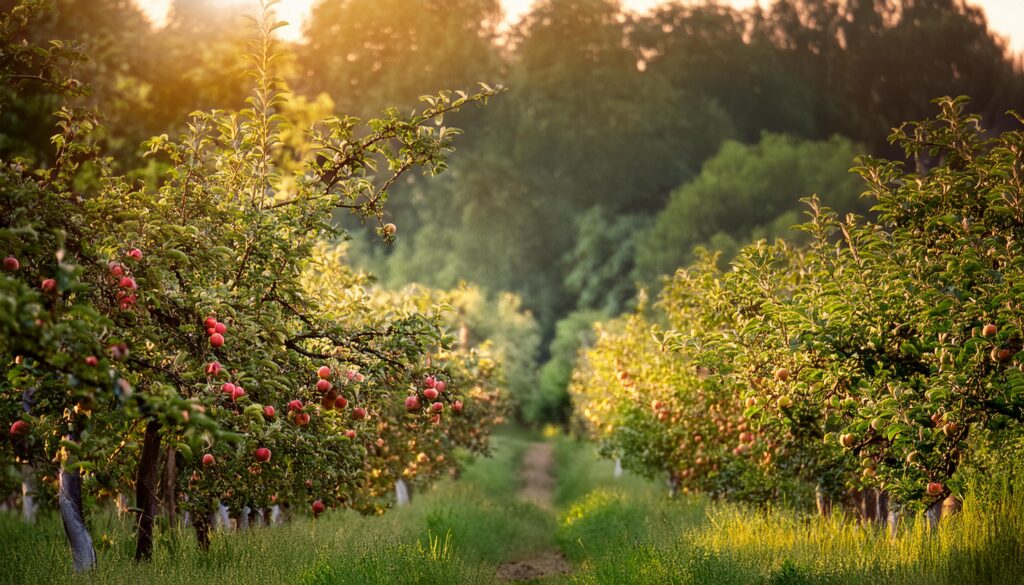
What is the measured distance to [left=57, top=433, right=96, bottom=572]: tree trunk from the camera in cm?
830

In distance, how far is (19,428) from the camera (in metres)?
6.75

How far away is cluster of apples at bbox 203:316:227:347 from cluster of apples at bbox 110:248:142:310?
51 centimetres

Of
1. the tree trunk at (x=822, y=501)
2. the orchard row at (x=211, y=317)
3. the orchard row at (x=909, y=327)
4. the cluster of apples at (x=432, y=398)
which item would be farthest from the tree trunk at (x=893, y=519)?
the cluster of apples at (x=432, y=398)

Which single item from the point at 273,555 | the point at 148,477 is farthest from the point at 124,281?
the point at 273,555

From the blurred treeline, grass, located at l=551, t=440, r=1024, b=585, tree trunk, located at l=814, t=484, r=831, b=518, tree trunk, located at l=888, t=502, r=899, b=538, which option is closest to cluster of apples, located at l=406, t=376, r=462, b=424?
grass, located at l=551, t=440, r=1024, b=585

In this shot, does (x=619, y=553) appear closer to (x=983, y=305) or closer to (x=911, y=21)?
(x=983, y=305)

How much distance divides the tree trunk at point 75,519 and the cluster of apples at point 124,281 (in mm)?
2822

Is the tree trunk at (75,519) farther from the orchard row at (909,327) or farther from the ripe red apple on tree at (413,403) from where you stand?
the orchard row at (909,327)

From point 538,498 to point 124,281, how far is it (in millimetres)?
22263

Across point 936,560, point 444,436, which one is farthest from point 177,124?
point 936,560

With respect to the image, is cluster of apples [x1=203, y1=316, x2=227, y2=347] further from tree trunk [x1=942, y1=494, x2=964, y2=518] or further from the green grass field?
tree trunk [x1=942, y1=494, x2=964, y2=518]

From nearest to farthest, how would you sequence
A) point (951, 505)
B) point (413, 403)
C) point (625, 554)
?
point (413, 403) < point (951, 505) < point (625, 554)

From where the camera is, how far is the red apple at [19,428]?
662 cm

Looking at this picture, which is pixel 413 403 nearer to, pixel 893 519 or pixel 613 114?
pixel 893 519
